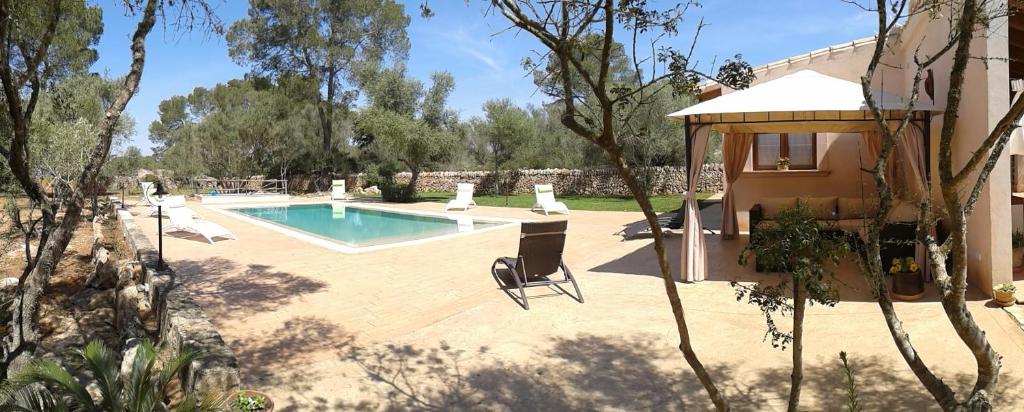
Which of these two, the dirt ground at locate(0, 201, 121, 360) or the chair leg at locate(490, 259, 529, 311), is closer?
the chair leg at locate(490, 259, 529, 311)

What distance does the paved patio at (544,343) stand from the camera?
355 cm

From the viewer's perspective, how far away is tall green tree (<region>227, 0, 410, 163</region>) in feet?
96.6

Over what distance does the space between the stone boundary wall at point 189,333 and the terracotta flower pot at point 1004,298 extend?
19.6 feet

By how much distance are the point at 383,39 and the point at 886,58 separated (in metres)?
25.9

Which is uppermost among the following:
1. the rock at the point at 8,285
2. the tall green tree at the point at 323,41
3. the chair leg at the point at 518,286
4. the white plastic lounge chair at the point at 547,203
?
the tall green tree at the point at 323,41

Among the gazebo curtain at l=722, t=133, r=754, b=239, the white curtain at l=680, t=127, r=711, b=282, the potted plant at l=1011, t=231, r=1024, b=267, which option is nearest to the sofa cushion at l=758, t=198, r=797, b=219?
the gazebo curtain at l=722, t=133, r=754, b=239

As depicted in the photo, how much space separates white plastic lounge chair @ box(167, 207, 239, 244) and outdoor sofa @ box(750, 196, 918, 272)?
939 cm

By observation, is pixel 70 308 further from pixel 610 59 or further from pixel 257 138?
pixel 257 138

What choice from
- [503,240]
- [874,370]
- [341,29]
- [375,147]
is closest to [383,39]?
[341,29]

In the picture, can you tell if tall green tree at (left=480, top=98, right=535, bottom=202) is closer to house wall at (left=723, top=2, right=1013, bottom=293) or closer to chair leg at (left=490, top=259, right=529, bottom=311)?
house wall at (left=723, top=2, right=1013, bottom=293)

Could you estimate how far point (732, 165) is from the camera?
33.0 ft

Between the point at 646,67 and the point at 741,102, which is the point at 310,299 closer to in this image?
the point at 646,67

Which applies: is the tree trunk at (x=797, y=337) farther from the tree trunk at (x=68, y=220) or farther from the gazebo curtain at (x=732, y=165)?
the gazebo curtain at (x=732, y=165)

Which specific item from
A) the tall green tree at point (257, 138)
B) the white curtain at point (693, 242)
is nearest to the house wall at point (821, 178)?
the white curtain at point (693, 242)
